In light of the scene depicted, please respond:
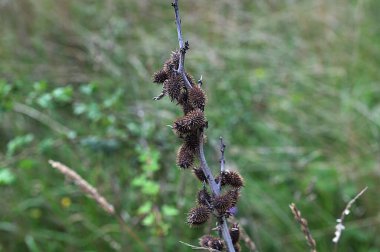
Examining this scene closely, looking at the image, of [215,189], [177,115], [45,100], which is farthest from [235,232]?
[177,115]

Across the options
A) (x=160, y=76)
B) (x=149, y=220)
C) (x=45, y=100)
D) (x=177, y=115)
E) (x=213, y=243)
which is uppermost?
(x=177, y=115)

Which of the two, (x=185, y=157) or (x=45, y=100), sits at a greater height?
(x=45, y=100)

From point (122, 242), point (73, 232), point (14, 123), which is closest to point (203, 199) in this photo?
point (122, 242)

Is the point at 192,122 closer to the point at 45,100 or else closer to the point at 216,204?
the point at 216,204

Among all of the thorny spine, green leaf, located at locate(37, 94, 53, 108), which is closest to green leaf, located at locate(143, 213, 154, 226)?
green leaf, located at locate(37, 94, 53, 108)

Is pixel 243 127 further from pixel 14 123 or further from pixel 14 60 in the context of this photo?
pixel 14 60

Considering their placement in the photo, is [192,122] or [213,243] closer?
[192,122]

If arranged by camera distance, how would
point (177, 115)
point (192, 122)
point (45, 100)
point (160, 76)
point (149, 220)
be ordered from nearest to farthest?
point (192, 122) < point (160, 76) < point (149, 220) < point (45, 100) < point (177, 115)
